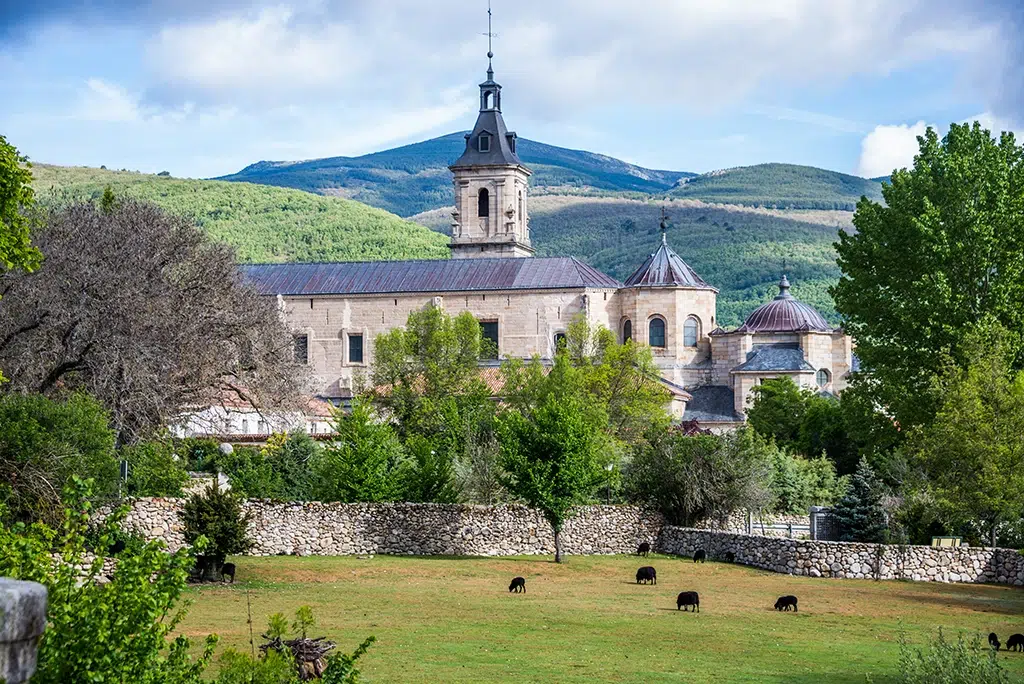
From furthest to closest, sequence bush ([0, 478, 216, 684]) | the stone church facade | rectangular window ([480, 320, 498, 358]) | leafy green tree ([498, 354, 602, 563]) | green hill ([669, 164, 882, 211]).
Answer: green hill ([669, 164, 882, 211])
the stone church facade
rectangular window ([480, 320, 498, 358])
leafy green tree ([498, 354, 602, 563])
bush ([0, 478, 216, 684])

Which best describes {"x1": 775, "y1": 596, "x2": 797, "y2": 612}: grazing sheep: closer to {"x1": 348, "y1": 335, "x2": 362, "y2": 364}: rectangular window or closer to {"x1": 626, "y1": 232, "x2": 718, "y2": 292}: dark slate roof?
{"x1": 626, "y1": 232, "x2": 718, "y2": 292}: dark slate roof

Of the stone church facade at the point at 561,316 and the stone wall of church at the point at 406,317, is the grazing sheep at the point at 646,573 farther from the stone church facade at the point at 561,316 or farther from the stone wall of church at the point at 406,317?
the stone wall of church at the point at 406,317

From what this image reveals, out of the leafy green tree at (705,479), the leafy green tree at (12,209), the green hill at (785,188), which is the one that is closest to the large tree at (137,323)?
the leafy green tree at (12,209)

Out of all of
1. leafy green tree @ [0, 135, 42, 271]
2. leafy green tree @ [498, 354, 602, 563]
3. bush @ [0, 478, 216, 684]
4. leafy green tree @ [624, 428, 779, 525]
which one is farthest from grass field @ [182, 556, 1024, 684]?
bush @ [0, 478, 216, 684]

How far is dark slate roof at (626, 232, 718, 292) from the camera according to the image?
233 ft

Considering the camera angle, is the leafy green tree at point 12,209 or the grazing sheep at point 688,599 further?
the grazing sheep at point 688,599

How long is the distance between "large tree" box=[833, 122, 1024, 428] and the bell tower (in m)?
43.1

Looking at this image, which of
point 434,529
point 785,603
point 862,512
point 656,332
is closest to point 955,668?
point 785,603

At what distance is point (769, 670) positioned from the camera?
1731 cm

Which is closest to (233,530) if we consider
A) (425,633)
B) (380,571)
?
(380,571)

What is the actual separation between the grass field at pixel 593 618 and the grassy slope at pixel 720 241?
77.8 meters

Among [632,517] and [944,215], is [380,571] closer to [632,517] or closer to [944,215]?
[632,517]

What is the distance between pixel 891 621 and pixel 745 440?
14802mm

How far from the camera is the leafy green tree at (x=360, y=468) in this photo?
37.7 metres
